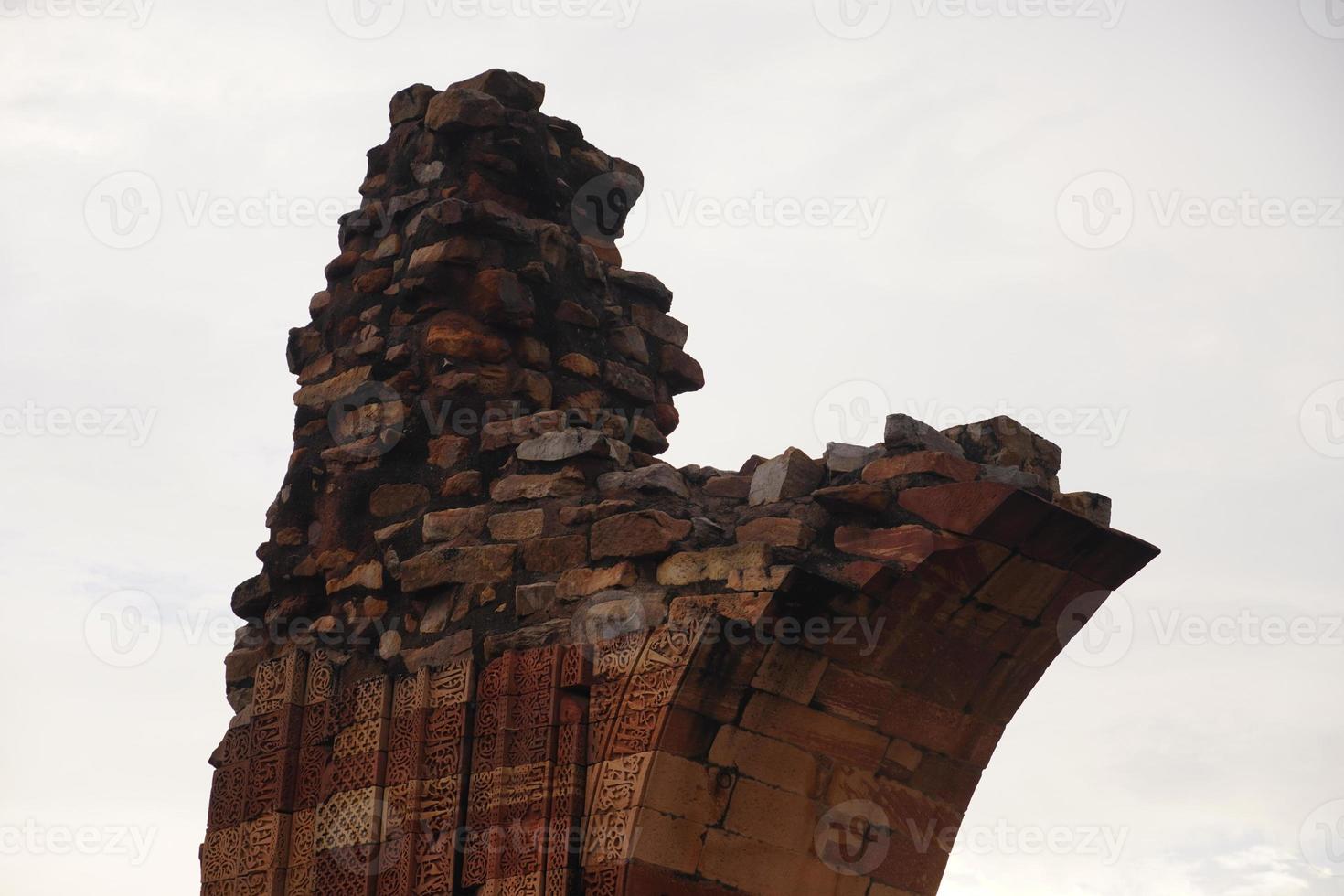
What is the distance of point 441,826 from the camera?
231 inches

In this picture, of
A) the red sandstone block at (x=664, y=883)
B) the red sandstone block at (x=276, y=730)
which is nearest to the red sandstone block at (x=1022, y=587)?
the red sandstone block at (x=664, y=883)

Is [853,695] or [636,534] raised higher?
[636,534]

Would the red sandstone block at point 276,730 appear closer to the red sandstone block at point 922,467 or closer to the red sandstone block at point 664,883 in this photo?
the red sandstone block at point 664,883

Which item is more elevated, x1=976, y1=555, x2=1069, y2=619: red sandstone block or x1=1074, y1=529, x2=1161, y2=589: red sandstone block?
x1=1074, y1=529, x2=1161, y2=589: red sandstone block

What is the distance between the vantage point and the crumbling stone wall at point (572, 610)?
5562 mm

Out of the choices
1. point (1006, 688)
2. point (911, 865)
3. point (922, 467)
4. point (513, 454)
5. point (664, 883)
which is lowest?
point (664, 883)

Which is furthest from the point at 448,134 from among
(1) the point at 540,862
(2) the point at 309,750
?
(1) the point at 540,862

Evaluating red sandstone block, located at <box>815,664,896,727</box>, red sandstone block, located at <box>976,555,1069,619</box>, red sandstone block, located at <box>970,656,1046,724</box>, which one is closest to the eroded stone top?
red sandstone block, located at <box>976,555,1069,619</box>

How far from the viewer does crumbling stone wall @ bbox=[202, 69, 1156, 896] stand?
5.56 meters

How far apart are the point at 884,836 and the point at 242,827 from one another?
2.35m

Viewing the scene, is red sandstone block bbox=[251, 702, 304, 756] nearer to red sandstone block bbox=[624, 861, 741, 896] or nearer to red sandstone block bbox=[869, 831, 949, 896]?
red sandstone block bbox=[624, 861, 741, 896]

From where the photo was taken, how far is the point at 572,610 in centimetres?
594

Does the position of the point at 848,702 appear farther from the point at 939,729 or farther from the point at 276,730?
the point at 276,730

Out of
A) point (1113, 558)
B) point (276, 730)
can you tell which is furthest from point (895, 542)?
point (276, 730)
